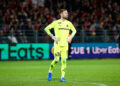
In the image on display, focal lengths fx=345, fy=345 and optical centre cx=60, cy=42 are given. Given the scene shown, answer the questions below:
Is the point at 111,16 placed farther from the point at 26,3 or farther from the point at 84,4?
the point at 26,3

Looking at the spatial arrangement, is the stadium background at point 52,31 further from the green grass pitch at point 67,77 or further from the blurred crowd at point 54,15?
the green grass pitch at point 67,77

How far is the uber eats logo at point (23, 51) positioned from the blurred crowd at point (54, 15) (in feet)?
2.76

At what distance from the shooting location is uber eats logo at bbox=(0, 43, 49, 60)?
23.4 metres

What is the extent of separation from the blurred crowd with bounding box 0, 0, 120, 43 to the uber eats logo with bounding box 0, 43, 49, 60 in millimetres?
842

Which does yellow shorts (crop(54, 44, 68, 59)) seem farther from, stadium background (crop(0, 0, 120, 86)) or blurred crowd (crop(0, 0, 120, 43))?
blurred crowd (crop(0, 0, 120, 43))

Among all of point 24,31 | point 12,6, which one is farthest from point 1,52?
point 12,6

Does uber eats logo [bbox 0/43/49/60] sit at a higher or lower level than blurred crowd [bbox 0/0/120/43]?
lower

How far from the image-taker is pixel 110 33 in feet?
83.2

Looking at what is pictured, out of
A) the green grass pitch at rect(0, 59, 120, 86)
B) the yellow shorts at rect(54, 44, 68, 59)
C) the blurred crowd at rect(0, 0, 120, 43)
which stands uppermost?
the blurred crowd at rect(0, 0, 120, 43)

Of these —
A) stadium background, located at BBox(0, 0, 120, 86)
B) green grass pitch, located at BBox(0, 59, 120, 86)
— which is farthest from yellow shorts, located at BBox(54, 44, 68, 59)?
stadium background, located at BBox(0, 0, 120, 86)

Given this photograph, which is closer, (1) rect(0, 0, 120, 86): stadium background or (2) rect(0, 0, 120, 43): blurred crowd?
(1) rect(0, 0, 120, 86): stadium background

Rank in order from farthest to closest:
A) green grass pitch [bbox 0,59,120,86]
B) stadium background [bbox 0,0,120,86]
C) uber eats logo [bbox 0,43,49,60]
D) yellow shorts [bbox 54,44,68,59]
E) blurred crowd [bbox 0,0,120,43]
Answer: blurred crowd [bbox 0,0,120,43]
stadium background [bbox 0,0,120,86]
uber eats logo [bbox 0,43,49,60]
yellow shorts [bbox 54,44,68,59]
green grass pitch [bbox 0,59,120,86]

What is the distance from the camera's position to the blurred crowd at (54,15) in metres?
23.8

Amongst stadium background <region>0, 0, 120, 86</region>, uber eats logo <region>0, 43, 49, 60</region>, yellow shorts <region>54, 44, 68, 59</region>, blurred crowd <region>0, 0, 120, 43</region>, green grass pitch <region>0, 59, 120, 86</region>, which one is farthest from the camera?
blurred crowd <region>0, 0, 120, 43</region>
